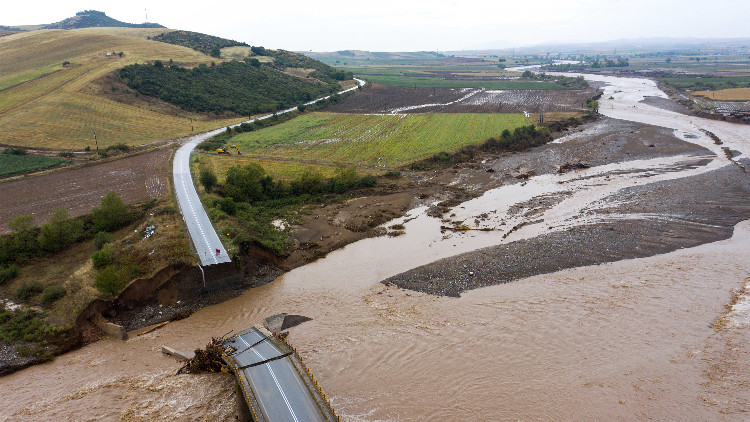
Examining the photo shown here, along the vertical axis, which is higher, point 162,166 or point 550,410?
point 162,166

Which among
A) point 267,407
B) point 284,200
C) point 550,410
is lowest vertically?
point 550,410

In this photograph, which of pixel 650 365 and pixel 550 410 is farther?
pixel 650 365

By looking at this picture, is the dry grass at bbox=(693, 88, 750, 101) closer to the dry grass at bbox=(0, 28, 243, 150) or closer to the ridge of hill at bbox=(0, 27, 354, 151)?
the ridge of hill at bbox=(0, 27, 354, 151)

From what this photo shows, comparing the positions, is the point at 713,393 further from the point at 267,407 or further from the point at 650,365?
the point at 267,407

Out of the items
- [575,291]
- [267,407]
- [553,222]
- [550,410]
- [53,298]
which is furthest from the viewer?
[553,222]

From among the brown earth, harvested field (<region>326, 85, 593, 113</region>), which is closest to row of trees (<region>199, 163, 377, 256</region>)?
the brown earth

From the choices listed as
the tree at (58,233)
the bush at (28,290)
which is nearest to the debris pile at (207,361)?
the bush at (28,290)

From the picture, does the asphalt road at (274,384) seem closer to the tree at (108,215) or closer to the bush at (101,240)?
the bush at (101,240)

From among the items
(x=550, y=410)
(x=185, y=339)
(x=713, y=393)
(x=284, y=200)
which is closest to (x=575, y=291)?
(x=713, y=393)
